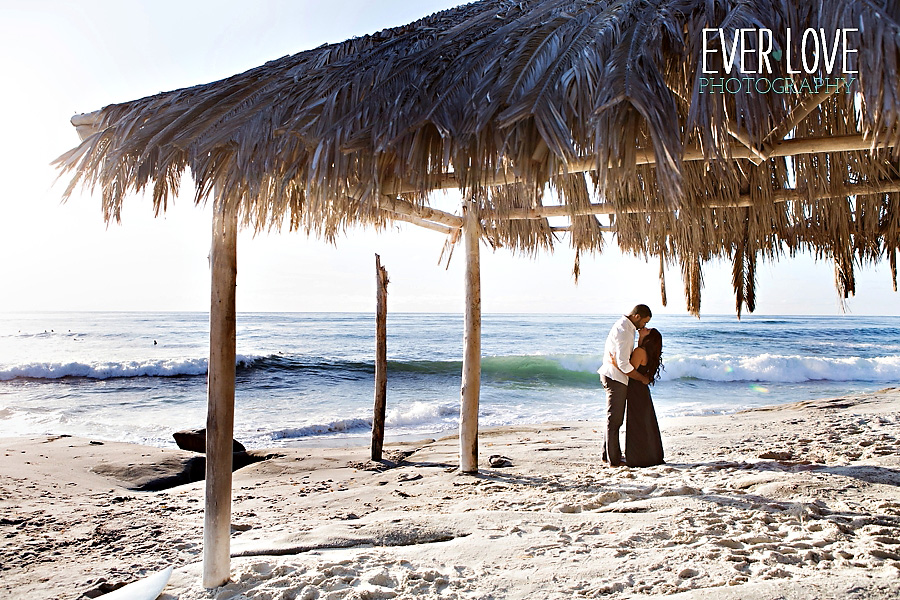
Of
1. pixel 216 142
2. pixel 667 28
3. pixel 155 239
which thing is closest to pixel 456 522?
pixel 216 142

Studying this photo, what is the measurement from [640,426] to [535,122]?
326 centimetres

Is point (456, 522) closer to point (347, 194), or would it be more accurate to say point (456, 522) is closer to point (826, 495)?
point (347, 194)

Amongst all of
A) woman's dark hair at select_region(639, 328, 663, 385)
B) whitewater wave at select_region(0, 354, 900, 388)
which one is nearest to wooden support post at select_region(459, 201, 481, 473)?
woman's dark hair at select_region(639, 328, 663, 385)

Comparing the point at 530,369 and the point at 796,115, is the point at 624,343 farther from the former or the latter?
the point at 530,369

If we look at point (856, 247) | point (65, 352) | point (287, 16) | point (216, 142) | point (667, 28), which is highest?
point (287, 16)

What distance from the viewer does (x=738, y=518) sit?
2.77 meters

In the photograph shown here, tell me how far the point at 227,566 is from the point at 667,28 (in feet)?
8.85

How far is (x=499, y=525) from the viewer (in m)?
2.94

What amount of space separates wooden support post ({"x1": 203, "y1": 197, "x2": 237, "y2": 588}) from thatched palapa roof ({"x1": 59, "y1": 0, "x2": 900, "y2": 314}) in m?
0.16

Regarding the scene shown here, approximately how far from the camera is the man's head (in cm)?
419

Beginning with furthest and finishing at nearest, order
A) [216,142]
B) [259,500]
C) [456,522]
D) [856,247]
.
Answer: [259,500]
[856,247]
[456,522]
[216,142]

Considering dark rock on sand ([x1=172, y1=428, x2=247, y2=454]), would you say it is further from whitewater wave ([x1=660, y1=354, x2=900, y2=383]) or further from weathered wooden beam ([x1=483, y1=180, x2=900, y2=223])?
whitewater wave ([x1=660, y1=354, x2=900, y2=383])

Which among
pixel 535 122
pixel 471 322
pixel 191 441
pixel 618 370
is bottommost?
pixel 191 441

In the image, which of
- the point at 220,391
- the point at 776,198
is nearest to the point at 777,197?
the point at 776,198
